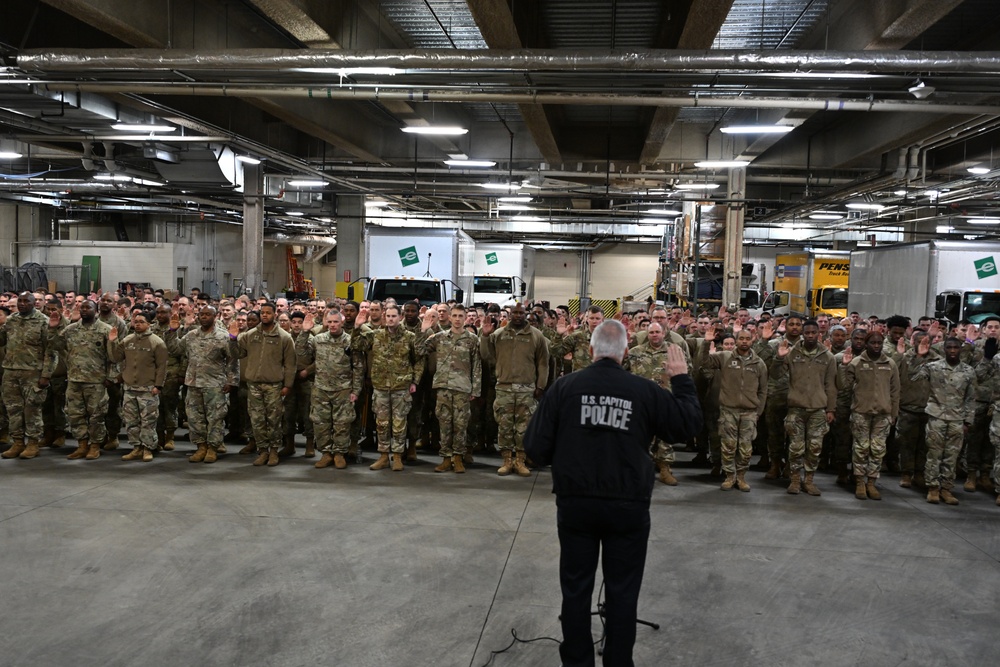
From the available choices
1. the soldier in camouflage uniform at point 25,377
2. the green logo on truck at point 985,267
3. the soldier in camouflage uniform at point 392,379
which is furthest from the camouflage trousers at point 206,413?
the green logo on truck at point 985,267

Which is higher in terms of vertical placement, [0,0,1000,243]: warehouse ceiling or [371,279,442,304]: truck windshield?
[0,0,1000,243]: warehouse ceiling

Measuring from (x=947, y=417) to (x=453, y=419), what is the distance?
214 inches

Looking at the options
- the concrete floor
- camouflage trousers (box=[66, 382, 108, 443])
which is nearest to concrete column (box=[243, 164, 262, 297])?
camouflage trousers (box=[66, 382, 108, 443])

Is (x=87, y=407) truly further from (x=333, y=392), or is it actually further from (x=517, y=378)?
(x=517, y=378)

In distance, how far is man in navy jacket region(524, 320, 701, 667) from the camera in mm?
3826

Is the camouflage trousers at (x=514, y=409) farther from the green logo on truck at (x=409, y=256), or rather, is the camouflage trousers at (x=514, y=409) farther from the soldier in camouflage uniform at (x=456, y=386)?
the green logo on truck at (x=409, y=256)

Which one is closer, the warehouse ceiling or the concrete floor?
the concrete floor

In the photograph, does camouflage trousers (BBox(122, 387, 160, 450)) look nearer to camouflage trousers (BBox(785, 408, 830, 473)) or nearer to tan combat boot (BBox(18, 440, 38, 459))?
tan combat boot (BBox(18, 440, 38, 459))

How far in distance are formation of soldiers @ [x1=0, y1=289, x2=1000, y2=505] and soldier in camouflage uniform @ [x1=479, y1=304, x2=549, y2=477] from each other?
0.06 ft

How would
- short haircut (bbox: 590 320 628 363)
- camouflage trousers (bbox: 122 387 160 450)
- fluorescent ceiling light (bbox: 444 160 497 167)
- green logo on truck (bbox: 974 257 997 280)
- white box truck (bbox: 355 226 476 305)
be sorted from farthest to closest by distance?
white box truck (bbox: 355 226 476 305)
fluorescent ceiling light (bbox: 444 160 497 167)
green logo on truck (bbox: 974 257 997 280)
camouflage trousers (bbox: 122 387 160 450)
short haircut (bbox: 590 320 628 363)

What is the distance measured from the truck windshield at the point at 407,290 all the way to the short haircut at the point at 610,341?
13.6m

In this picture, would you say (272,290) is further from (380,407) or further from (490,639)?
(490,639)

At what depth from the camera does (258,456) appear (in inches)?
368

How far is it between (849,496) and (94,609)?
7361 millimetres
